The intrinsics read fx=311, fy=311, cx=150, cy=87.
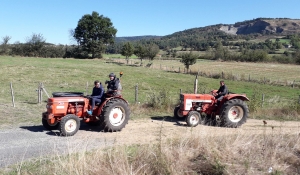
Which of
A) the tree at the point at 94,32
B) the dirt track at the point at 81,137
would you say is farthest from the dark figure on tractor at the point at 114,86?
the tree at the point at 94,32

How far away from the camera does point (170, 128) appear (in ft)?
34.2

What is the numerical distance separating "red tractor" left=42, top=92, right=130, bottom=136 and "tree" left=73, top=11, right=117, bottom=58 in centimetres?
5853

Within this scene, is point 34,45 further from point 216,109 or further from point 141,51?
point 216,109

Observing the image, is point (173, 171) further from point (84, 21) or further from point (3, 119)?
point (84, 21)

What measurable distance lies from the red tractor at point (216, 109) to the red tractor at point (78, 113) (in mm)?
2486

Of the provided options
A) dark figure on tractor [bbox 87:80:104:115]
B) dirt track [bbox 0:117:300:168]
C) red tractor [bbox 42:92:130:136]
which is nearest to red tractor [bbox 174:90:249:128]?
dirt track [bbox 0:117:300:168]

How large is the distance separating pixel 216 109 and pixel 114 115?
156 inches

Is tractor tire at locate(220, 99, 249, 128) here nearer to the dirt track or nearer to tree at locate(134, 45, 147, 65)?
the dirt track

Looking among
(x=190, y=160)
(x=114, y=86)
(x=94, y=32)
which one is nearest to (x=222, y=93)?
(x=114, y=86)

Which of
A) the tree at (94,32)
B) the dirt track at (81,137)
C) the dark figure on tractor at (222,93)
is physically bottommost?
the dirt track at (81,137)

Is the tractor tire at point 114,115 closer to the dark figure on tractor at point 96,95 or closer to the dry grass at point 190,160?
the dark figure on tractor at point 96,95

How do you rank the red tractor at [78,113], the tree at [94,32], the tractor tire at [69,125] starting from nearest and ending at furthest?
the tractor tire at [69,125], the red tractor at [78,113], the tree at [94,32]

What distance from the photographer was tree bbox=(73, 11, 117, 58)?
221 feet

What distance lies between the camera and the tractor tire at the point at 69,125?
28.8 ft
